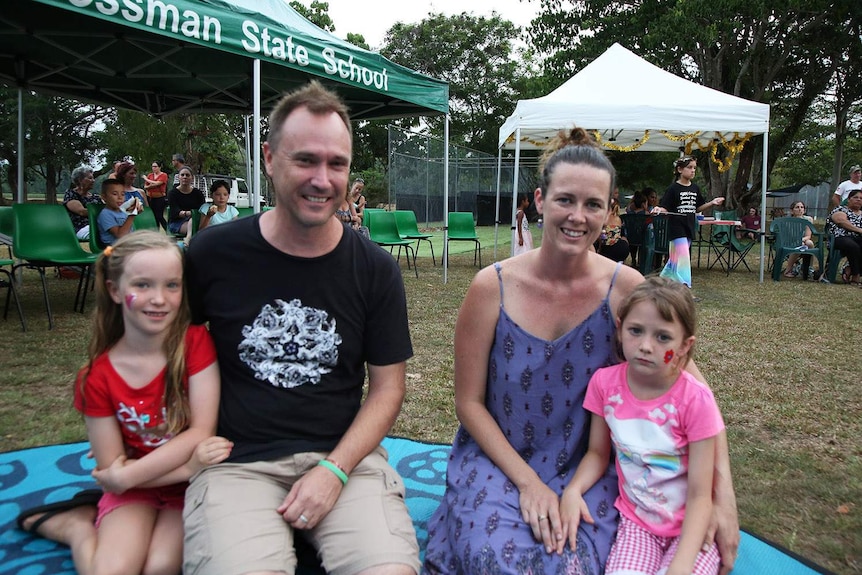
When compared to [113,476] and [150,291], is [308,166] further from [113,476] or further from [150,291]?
[113,476]

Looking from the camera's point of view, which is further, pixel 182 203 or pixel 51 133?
pixel 51 133

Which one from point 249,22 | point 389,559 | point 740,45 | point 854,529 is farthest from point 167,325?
point 740,45

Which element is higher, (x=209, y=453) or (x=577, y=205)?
(x=577, y=205)

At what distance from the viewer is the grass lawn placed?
2.61 metres

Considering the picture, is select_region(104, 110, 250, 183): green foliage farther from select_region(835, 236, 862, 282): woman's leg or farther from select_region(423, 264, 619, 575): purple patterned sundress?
select_region(423, 264, 619, 575): purple patterned sundress

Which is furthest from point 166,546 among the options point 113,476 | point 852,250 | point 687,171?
point 852,250

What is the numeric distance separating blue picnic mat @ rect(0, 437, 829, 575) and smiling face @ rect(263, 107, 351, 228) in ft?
4.14

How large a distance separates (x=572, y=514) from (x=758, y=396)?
2940 millimetres

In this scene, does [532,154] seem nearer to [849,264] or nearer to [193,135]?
[193,135]

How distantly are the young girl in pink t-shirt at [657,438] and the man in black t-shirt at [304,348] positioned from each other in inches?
24.5

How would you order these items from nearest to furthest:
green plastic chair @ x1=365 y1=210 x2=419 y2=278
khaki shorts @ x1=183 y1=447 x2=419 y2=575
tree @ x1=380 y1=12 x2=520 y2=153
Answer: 1. khaki shorts @ x1=183 y1=447 x2=419 y2=575
2. green plastic chair @ x1=365 y1=210 x2=419 y2=278
3. tree @ x1=380 y1=12 x2=520 y2=153

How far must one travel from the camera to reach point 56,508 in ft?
6.90

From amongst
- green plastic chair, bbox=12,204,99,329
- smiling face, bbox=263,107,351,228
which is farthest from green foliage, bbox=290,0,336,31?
smiling face, bbox=263,107,351,228

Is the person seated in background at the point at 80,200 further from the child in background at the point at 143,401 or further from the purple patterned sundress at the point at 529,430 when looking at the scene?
the purple patterned sundress at the point at 529,430
